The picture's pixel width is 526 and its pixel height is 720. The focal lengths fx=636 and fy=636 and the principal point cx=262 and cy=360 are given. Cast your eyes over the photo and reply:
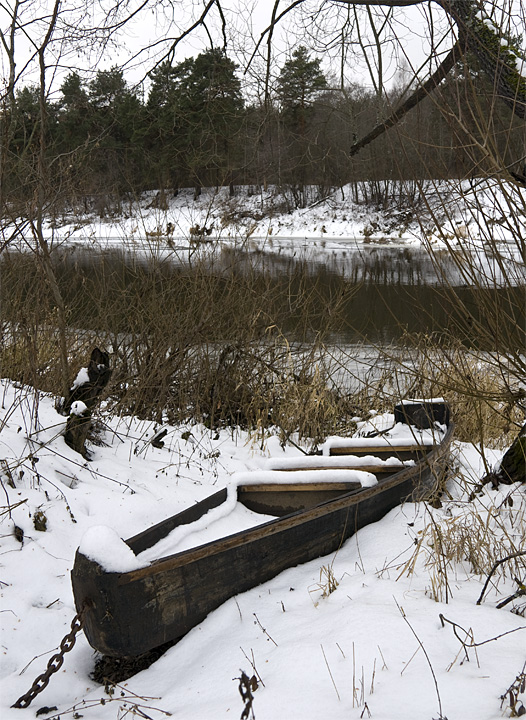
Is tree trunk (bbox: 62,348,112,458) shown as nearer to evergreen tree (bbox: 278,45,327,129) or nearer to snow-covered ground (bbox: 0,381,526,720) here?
snow-covered ground (bbox: 0,381,526,720)

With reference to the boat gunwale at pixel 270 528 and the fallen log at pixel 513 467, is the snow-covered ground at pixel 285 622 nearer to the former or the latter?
the fallen log at pixel 513 467

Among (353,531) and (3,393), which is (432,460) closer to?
(353,531)

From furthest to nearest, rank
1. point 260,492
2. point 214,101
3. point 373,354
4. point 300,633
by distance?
point 373,354 → point 214,101 → point 260,492 → point 300,633

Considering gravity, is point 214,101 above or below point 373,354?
above

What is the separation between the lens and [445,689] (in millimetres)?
2400

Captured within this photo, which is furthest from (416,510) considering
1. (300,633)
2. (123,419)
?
(123,419)

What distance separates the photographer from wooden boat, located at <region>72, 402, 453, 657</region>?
281 centimetres

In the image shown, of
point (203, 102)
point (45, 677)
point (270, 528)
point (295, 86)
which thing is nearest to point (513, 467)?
point (270, 528)

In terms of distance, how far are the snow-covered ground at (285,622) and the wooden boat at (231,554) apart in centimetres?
11

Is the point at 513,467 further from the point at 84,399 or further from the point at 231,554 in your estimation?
the point at 84,399

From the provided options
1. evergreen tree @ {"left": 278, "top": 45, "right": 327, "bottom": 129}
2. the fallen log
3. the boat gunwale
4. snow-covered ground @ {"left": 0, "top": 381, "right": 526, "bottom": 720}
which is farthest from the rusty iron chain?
evergreen tree @ {"left": 278, "top": 45, "right": 327, "bottom": 129}

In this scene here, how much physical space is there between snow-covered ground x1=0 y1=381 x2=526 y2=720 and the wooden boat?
105 mm

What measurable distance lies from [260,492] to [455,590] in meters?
1.42

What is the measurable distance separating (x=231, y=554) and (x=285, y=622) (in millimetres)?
420
